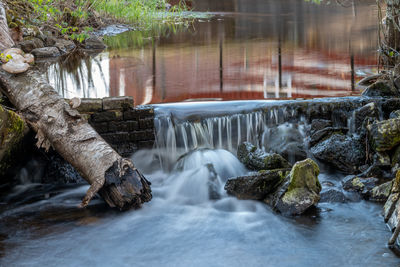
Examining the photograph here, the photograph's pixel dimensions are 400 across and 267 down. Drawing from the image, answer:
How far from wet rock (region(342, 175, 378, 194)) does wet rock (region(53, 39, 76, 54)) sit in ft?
34.6

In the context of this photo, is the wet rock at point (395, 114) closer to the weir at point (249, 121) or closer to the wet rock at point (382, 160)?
the weir at point (249, 121)

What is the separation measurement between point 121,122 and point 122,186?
1.61 m

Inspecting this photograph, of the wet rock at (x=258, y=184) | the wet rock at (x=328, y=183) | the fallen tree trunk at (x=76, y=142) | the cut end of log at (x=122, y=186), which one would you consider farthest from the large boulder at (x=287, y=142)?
the cut end of log at (x=122, y=186)

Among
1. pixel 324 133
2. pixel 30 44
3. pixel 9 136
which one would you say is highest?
pixel 30 44

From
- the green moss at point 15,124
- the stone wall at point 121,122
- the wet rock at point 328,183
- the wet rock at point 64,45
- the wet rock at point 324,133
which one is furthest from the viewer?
the wet rock at point 64,45

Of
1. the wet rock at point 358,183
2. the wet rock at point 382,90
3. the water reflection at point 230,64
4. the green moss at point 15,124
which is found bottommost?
the wet rock at point 358,183

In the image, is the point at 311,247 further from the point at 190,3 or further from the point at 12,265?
the point at 190,3

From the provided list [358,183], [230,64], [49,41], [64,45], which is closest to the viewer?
[358,183]

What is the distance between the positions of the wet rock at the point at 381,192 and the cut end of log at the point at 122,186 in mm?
2566

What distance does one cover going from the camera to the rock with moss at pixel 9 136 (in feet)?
16.5

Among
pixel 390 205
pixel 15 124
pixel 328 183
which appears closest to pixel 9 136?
pixel 15 124

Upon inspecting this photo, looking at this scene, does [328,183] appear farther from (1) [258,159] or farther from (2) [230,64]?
(2) [230,64]

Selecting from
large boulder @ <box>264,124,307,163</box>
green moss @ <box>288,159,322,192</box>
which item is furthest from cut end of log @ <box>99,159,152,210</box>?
large boulder @ <box>264,124,307,163</box>

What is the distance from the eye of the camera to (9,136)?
5145 millimetres
